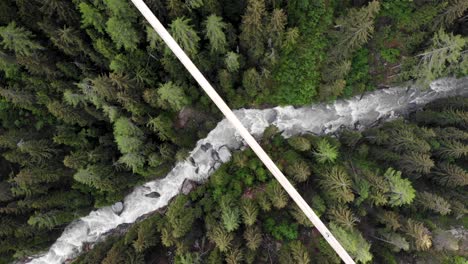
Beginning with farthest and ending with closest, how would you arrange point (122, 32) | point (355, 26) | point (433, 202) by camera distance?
point (355, 26) < point (433, 202) < point (122, 32)

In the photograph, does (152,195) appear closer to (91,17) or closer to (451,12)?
(91,17)

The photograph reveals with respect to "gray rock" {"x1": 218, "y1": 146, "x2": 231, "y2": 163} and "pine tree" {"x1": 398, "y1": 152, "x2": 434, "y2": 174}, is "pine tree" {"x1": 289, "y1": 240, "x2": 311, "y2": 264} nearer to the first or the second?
"gray rock" {"x1": 218, "y1": 146, "x2": 231, "y2": 163}

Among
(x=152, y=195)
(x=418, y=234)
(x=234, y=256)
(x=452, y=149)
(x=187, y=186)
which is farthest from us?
(x=152, y=195)

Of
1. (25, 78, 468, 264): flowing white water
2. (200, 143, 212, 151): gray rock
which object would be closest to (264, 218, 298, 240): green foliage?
(25, 78, 468, 264): flowing white water

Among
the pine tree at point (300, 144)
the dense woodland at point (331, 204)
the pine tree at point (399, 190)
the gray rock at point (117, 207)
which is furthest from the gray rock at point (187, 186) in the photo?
the pine tree at point (399, 190)

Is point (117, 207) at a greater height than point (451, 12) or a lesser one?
greater

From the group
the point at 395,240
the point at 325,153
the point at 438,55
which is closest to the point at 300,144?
the point at 325,153

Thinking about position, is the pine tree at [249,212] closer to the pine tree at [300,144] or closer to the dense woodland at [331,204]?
the dense woodland at [331,204]
